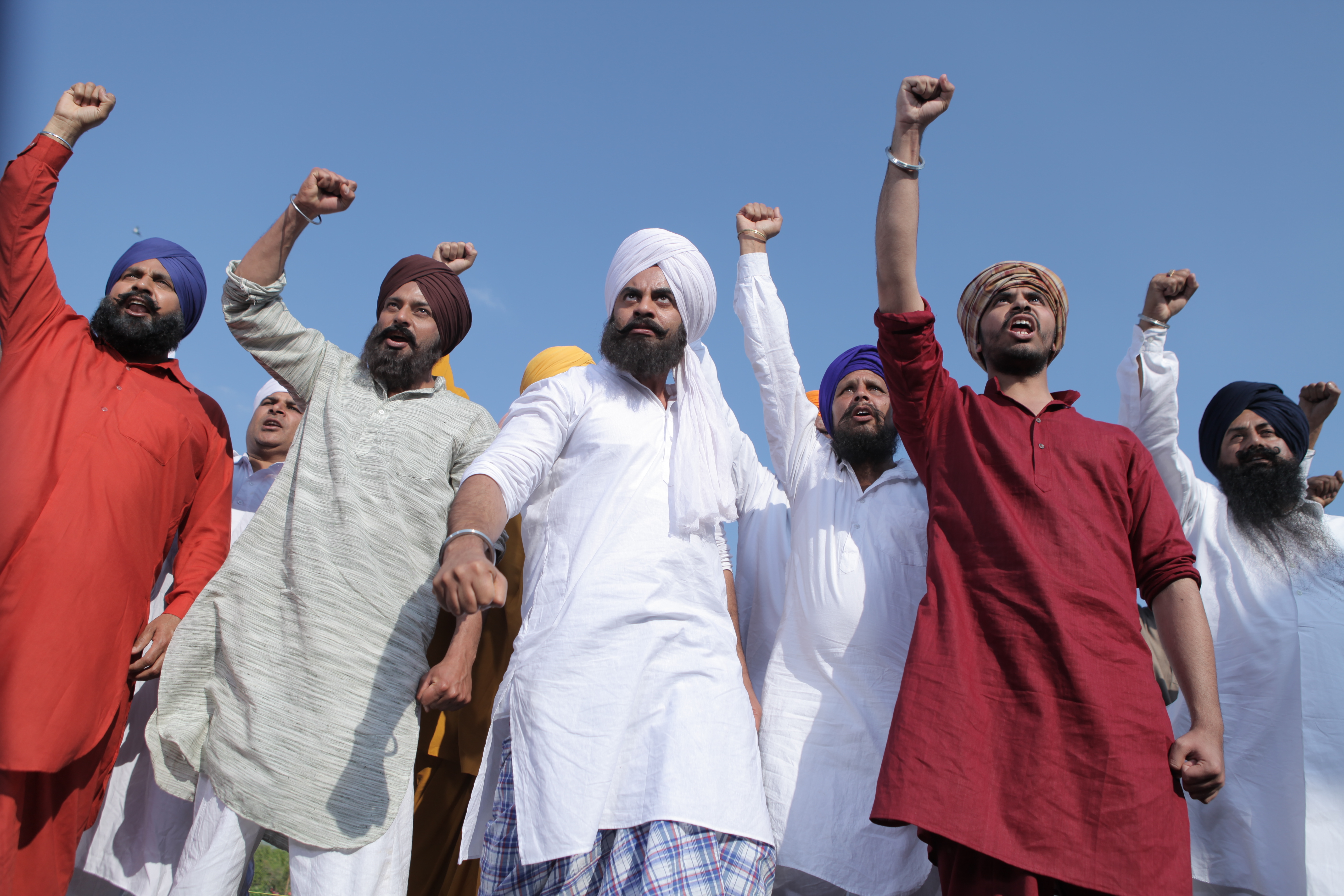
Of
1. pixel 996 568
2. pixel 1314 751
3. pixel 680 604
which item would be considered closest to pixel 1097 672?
pixel 996 568

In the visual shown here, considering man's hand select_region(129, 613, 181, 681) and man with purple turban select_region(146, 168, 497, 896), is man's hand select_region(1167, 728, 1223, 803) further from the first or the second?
man's hand select_region(129, 613, 181, 681)

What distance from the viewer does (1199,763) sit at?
2354mm

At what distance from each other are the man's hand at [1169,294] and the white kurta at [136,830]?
3394 millimetres

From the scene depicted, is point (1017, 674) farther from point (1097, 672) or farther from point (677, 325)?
point (677, 325)

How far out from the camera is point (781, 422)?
345 cm

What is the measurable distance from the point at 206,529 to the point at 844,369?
250 cm

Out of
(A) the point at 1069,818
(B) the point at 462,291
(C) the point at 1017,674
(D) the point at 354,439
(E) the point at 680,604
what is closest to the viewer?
(A) the point at 1069,818

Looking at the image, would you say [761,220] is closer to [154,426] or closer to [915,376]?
[915,376]

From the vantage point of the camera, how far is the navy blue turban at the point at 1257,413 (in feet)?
13.9

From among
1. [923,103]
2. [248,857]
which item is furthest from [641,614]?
[923,103]

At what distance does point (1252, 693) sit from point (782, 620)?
1921mm

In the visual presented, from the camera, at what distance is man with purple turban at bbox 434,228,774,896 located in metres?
2.33

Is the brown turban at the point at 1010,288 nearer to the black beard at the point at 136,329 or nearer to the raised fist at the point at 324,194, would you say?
the raised fist at the point at 324,194

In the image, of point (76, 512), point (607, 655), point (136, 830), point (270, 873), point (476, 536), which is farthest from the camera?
point (270, 873)
